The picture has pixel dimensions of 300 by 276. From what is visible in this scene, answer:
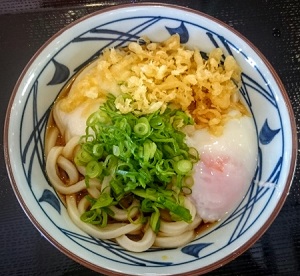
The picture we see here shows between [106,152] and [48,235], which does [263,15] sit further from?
[48,235]

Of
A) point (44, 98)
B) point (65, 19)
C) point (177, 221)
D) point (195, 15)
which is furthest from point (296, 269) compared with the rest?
point (65, 19)

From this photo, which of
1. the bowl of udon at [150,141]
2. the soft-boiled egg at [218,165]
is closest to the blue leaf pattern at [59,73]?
the bowl of udon at [150,141]

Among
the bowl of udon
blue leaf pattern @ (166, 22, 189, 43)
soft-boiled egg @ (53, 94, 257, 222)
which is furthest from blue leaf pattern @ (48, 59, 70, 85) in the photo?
blue leaf pattern @ (166, 22, 189, 43)

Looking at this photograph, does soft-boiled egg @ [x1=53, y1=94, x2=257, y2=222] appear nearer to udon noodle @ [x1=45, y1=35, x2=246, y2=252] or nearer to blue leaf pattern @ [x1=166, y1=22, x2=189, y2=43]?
udon noodle @ [x1=45, y1=35, x2=246, y2=252]

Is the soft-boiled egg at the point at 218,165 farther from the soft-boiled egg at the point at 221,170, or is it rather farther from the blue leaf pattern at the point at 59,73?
the blue leaf pattern at the point at 59,73

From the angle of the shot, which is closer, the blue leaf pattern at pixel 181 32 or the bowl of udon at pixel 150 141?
the bowl of udon at pixel 150 141

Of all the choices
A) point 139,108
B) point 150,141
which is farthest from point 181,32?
point 150,141
